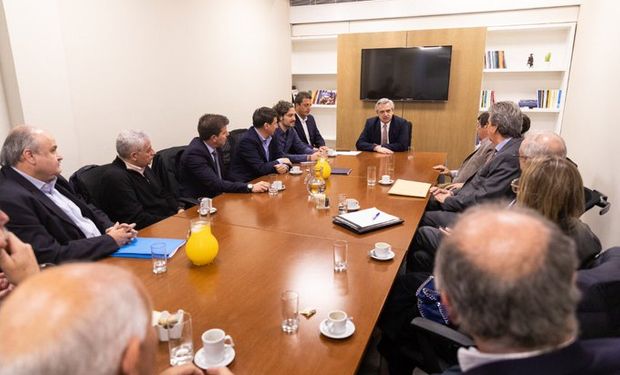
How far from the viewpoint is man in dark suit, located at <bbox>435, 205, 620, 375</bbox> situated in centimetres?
76

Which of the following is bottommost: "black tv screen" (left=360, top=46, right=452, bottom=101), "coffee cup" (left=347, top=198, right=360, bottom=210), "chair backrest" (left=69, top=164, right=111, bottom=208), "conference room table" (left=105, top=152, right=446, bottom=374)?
"conference room table" (left=105, top=152, right=446, bottom=374)

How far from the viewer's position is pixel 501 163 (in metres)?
2.85

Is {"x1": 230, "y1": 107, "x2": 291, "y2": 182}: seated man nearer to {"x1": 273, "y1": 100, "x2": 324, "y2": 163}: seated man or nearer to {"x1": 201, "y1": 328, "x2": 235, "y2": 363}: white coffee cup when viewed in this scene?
{"x1": 273, "y1": 100, "x2": 324, "y2": 163}: seated man

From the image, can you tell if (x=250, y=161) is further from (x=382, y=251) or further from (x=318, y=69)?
(x=318, y=69)

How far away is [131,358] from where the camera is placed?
26.8 inches

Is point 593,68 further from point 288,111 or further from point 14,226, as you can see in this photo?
point 14,226

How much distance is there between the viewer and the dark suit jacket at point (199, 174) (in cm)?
315

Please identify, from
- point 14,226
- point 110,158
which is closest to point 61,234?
point 14,226

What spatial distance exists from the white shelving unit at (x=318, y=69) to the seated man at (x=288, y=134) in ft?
6.97

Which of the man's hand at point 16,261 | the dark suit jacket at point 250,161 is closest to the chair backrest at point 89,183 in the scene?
the dark suit jacket at point 250,161

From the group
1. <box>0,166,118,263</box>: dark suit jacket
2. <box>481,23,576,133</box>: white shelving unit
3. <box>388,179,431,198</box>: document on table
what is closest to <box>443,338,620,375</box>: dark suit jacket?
<box>0,166,118,263</box>: dark suit jacket

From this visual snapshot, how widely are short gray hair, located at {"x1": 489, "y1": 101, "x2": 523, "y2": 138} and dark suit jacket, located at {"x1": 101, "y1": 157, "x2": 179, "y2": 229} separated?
8.42ft

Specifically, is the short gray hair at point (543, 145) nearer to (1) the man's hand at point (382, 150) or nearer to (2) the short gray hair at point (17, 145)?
(1) the man's hand at point (382, 150)

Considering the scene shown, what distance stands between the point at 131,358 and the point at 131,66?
12.0 ft
